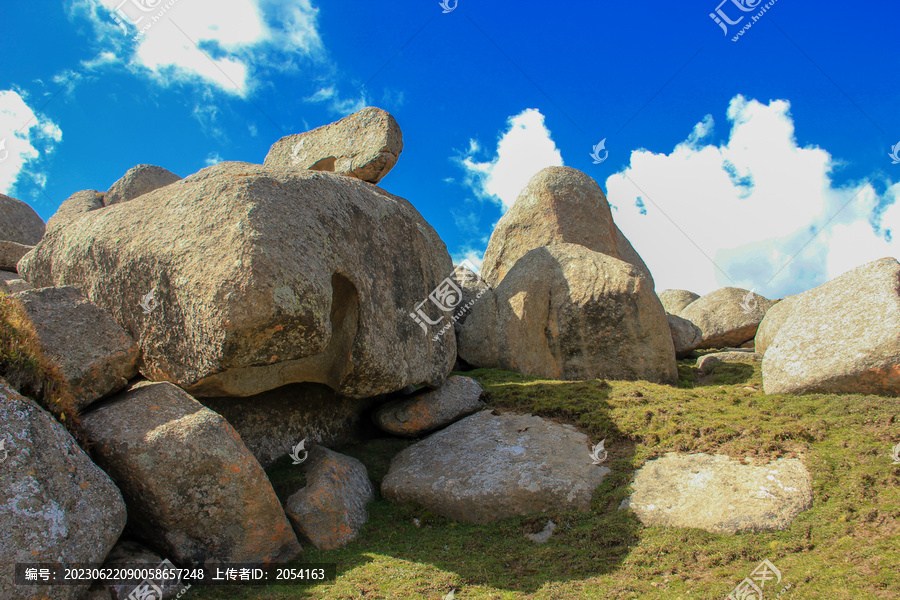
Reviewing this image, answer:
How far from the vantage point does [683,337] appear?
14.5 metres

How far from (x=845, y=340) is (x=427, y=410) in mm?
6074

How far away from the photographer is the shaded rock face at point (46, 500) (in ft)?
14.3

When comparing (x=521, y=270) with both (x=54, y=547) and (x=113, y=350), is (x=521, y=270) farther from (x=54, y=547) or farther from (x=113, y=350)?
(x=54, y=547)

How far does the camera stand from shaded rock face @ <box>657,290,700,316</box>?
22.1 m

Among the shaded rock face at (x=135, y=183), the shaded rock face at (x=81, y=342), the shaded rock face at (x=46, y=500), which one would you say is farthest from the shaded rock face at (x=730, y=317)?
the shaded rock face at (x=46, y=500)

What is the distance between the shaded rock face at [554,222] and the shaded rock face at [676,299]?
4.81m

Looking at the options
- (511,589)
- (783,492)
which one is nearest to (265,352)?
(511,589)

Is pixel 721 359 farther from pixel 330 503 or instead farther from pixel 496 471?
pixel 330 503

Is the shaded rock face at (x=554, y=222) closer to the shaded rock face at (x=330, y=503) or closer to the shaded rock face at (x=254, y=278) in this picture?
the shaded rock face at (x=254, y=278)

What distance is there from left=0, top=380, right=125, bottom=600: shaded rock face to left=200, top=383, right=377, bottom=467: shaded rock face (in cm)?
265

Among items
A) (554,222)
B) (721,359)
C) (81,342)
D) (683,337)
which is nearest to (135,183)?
(81,342)

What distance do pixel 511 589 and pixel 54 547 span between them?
3.75m

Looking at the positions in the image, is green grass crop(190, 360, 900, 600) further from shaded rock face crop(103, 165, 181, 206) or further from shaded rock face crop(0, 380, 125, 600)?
shaded rock face crop(103, 165, 181, 206)

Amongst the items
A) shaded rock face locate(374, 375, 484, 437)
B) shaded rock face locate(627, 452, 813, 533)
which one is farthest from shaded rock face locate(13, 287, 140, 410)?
shaded rock face locate(627, 452, 813, 533)
